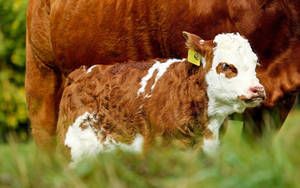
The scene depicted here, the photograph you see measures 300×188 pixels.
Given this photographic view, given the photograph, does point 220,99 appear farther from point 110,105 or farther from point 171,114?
point 110,105

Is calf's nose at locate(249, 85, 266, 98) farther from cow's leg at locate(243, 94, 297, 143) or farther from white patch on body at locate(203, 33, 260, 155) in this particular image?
cow's leg at locate(243, 94, 297, 143)

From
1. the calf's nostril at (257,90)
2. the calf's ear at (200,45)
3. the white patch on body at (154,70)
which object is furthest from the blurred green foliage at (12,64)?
the calf's nostril at (257,90)

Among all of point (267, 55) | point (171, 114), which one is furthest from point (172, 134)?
point (267, 55)

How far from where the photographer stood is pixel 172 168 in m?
3.57

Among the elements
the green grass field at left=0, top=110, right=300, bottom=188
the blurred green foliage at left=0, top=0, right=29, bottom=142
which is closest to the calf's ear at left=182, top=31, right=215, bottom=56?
the green grass field at left=0, top=110, right=300, bottom=188

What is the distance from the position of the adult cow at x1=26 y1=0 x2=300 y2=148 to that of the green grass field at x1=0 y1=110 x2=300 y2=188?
0.96 meters

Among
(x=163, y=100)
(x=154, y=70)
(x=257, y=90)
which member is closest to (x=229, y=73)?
(x=257, y=90)

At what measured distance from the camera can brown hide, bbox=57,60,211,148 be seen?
429 cm

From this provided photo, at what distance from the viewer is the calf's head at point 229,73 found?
163 inches

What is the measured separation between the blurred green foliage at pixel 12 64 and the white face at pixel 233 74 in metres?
5.92

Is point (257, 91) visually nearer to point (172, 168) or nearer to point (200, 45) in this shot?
point (200, 45)

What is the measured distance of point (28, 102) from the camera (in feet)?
21.4

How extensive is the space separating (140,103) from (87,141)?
1.47 feet

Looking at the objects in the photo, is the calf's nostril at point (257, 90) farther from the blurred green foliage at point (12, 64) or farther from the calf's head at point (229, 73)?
the blurred green foliage at point (12, 64)
